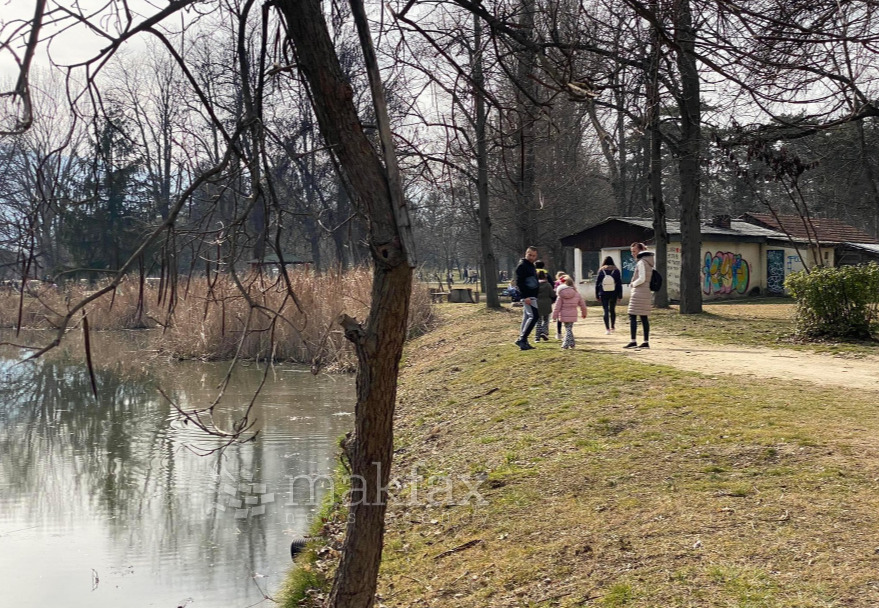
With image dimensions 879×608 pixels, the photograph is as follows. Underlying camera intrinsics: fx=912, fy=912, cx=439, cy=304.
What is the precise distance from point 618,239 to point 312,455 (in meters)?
23.0

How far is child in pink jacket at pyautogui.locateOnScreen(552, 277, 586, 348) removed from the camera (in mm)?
15851

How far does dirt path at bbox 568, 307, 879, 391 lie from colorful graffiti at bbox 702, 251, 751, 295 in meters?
17.1

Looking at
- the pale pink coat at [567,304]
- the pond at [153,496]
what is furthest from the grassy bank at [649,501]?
the pale pink coat at [567,304]

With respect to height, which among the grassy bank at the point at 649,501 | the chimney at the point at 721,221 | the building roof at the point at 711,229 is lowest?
the grassy bank at the point at 649,501

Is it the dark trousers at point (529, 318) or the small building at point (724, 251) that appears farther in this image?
the small building at point (724, 251)

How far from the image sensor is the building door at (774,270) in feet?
121

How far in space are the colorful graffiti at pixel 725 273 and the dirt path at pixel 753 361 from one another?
674 inches

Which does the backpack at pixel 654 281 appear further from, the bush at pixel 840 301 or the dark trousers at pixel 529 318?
the bush at pixel 840 301

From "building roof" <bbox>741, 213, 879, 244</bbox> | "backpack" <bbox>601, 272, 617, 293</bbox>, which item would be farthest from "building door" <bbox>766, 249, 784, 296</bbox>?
"backpack" <bbox>601, 272, 617, 293</bbox>

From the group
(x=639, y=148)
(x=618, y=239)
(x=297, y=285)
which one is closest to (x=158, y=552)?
(x=297, y=285)

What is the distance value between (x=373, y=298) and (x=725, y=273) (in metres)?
33.6

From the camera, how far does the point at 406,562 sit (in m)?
7.24

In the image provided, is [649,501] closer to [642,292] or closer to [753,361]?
[753,361]

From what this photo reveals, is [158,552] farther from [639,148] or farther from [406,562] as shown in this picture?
[639,148]
